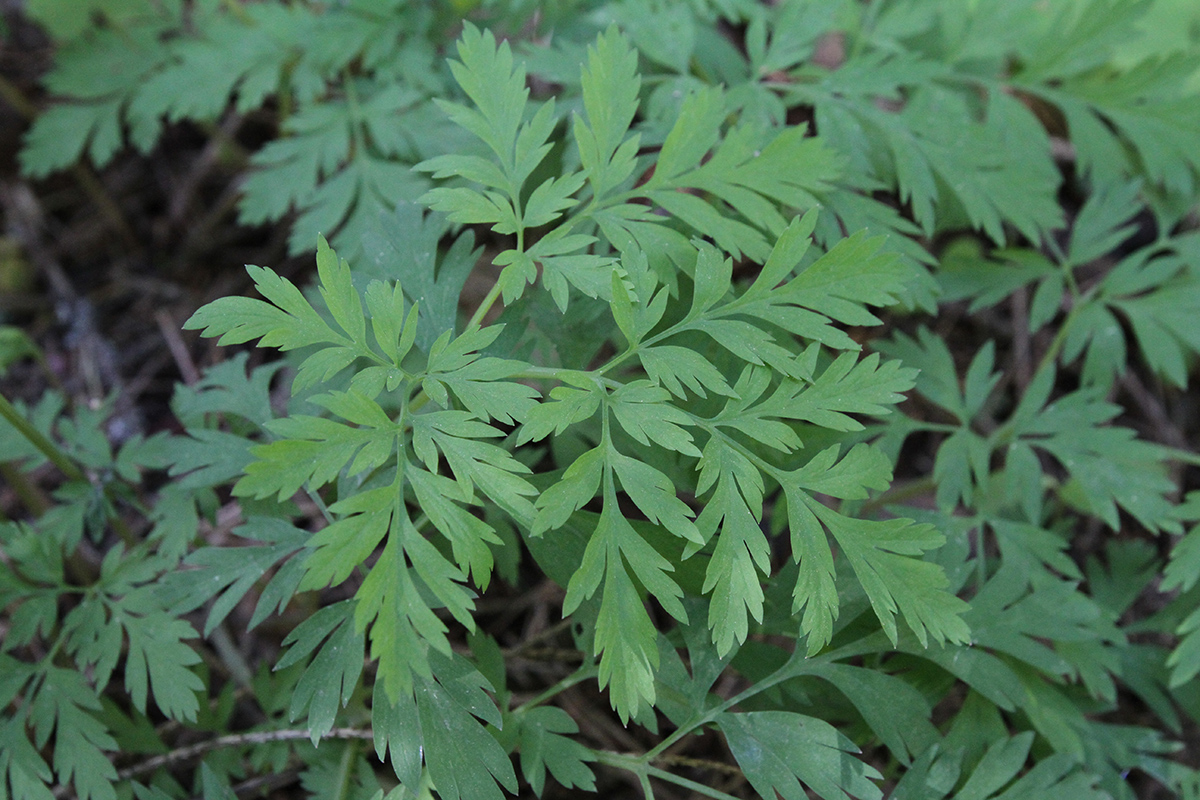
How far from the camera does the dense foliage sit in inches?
54.6

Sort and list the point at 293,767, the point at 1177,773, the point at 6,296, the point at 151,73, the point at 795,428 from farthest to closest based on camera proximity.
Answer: the point at 6,296, the point at 151,73, the point at 293,767, the point at 1177,773, the point at 795,428

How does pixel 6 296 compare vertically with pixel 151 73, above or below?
below

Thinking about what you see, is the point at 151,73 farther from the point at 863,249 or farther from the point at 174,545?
the point at 863,249

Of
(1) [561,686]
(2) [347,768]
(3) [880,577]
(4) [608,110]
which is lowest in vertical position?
(2) [347,768]

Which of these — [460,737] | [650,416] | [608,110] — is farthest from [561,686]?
[608,110]

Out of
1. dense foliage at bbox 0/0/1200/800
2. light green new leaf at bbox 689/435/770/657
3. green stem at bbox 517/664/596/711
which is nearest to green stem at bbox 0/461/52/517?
dense foliage at bbox 0/0/1200/800

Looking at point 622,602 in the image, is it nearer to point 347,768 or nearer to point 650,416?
point 650,416

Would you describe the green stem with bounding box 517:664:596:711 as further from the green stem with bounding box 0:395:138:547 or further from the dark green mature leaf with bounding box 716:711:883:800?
the green stem with bounding box 0:395:138:547

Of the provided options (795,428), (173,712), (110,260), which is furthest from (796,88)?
(110,260)

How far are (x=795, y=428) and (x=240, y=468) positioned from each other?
3.66ft

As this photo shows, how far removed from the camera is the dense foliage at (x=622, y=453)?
1.39m

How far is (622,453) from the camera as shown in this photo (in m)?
1.63

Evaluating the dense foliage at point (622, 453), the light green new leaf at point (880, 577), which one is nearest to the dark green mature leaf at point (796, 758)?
the dense foliage at point (622, 453)

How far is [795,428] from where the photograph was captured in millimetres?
1614
